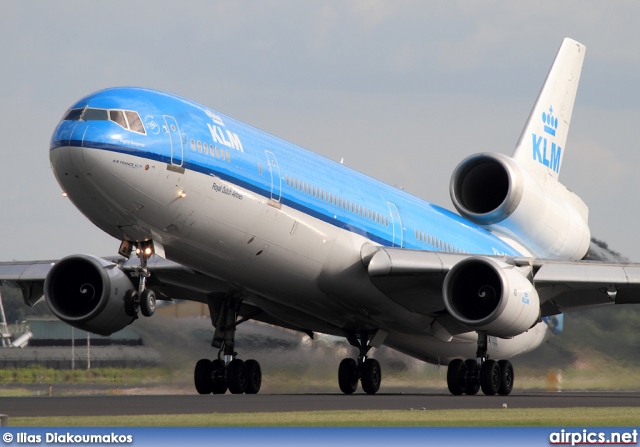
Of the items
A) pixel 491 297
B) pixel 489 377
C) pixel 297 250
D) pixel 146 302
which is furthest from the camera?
pixel 489 377

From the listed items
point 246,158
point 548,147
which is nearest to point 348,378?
point 246,158

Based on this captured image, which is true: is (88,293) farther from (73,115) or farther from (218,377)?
(73,115)

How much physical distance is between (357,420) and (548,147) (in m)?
20.2

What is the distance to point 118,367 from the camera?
92.3ft

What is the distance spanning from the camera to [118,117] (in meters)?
20.3

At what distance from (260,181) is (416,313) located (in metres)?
6.08

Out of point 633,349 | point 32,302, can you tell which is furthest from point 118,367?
point 633,349

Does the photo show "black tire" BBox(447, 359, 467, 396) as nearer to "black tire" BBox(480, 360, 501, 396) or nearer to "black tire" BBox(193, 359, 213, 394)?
"black tire" BBox(480, 360, 501, 396)

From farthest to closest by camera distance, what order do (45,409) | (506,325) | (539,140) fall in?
1. (539,140)
2. (506,325)
3. (45,409)

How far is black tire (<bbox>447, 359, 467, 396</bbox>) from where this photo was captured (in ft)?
89.7

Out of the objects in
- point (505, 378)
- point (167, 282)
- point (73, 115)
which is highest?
point (73, 115)

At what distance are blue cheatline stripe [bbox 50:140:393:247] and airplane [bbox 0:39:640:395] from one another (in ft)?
0.09

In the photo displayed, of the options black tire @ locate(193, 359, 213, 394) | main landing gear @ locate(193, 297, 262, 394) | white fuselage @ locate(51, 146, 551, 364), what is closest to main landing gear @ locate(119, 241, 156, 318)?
white fuselage @ locate(51, 146, 551, 364)

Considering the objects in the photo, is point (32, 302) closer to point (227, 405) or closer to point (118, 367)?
point (118, 367)
